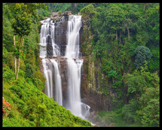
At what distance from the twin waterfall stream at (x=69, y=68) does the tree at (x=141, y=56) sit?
750cm

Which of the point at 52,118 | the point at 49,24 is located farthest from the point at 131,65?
Result: the point at 52,118

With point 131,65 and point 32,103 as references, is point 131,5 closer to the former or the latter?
point 131,65

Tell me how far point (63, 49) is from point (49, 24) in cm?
466

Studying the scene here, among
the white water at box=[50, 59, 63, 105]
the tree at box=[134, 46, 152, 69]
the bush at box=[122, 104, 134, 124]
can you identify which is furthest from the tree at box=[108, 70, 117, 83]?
the white water at box=[50, 59, 63, 105]

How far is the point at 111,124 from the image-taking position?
19.8 metres

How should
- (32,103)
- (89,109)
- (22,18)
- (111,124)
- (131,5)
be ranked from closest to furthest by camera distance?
(32,103)
(22,18)
(111,124)
(89,109)
(131,5)

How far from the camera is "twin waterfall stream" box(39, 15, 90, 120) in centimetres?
2177

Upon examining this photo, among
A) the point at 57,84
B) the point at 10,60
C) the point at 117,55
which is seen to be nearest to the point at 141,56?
the point at 117,55

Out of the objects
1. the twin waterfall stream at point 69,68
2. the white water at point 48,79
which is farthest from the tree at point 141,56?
the white water at point 48,79

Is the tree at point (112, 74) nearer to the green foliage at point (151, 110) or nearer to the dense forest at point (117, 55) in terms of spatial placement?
the dense forest at point (117, 55)

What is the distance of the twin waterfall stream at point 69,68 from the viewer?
21766mm

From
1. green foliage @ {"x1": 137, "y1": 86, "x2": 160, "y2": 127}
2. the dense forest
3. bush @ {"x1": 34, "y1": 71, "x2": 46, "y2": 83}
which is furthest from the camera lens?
Result: bush @ {"x1": 34, "y1": 71, "x2": 46, "y2": 83}

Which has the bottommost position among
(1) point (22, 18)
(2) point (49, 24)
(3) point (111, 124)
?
(3) point (111, 124)

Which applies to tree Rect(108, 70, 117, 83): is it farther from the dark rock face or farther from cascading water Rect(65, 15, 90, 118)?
cascading water Rect(65, 15, 90, 118)
